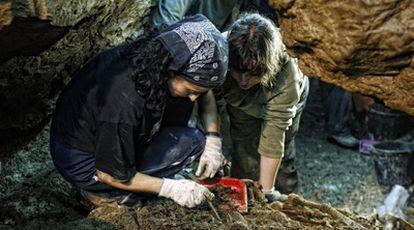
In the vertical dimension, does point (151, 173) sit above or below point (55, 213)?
above

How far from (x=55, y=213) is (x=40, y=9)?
4.26ft

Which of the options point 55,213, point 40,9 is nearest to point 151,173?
point 55,213

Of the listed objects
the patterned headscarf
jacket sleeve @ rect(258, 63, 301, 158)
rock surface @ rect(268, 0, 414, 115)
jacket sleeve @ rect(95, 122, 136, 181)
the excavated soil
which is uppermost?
rock surface @ rect(268, 0, 414, 115)

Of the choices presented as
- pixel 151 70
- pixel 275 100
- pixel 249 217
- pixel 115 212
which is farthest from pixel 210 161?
pixel 151 70

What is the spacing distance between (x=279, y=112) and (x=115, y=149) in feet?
3.99

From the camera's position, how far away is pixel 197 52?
219 centimetres

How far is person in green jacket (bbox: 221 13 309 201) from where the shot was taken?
261 centimetres

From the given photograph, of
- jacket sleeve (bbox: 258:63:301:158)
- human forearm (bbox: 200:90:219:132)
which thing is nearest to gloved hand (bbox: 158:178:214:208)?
human forearm (bbox: 200:90:219:132)

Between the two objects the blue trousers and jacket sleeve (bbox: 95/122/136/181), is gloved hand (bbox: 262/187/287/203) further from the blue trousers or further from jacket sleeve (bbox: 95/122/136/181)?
jacket sleeve (bbox: 95/122/136/181)

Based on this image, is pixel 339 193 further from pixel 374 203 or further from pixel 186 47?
pixel 186 47

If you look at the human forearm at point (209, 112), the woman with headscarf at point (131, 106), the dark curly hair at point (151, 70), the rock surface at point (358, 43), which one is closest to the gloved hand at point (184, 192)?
the woman with headscarf at point (131, 106)

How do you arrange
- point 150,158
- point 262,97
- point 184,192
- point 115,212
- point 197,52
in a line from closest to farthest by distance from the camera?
point 197,52 < point 115,212 < point 184,192 < point 150,158 < point 262,97

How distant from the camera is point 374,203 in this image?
184 inches

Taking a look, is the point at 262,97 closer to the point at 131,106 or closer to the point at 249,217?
the point at 249,217
